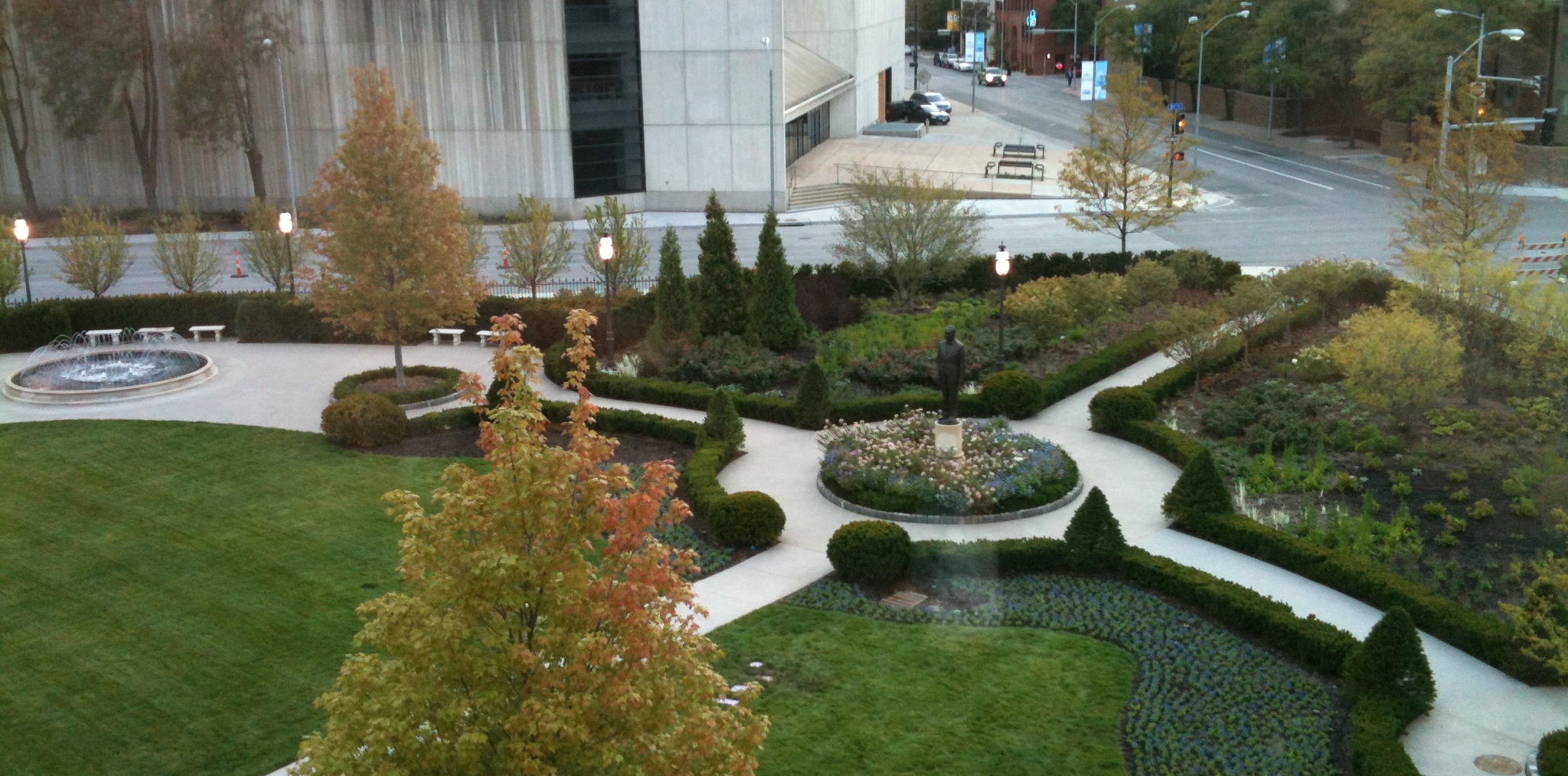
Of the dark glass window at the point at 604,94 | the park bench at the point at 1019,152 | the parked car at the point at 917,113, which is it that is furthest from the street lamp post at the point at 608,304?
the parked car at the point at 917,113

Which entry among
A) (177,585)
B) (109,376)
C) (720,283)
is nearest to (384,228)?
(720,283)

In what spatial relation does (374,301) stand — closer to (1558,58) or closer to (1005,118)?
(1558,58)

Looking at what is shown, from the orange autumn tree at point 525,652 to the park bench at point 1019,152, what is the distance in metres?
55.2

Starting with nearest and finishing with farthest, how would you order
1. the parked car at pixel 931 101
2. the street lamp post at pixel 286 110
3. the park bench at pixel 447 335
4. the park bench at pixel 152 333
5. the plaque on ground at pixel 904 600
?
the plaque on ground at pixel 904 600, the park bench at pixel 447 335, the park bench at pixel 152 333, the street lamp post at pixel 286 110, the parked car at pixel 931 101

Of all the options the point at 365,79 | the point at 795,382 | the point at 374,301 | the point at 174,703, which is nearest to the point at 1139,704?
the point at 174,703

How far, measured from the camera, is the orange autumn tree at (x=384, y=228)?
28.0 metres

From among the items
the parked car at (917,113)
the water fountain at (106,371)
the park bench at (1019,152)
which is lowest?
the water fountain at (106,371)

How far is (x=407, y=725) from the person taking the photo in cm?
909

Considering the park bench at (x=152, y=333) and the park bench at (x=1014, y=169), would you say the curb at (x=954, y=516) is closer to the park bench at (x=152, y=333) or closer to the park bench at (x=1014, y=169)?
the park bench at (x=152, y=333)

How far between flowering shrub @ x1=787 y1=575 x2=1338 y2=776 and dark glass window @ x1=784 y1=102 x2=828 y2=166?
1677 inches

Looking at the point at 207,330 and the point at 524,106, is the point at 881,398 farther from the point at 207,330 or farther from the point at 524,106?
the point at 524,106

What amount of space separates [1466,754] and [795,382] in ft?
55.0

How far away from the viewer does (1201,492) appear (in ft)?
68.5

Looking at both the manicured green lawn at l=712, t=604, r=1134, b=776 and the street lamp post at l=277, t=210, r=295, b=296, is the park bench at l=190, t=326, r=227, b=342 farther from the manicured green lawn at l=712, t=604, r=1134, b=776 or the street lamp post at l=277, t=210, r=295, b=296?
the manicured green lawn at l=712, t=604, r=1134, b=776
